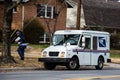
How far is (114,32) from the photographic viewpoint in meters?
64.0

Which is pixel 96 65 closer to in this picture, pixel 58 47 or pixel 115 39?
pixel 58 47

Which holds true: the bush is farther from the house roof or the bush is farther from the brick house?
the house roof

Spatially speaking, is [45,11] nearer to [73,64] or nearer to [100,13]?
[100,13]

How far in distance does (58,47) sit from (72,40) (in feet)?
3.57

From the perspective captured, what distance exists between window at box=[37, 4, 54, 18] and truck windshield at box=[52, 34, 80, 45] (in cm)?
2710

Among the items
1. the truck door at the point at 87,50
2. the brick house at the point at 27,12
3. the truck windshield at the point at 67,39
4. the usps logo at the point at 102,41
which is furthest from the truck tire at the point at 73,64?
the brick house at the point at 27,12

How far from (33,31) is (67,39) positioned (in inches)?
975

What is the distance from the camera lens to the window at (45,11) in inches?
2132

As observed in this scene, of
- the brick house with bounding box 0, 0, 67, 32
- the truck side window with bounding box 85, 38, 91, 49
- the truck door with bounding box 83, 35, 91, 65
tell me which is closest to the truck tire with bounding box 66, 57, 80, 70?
the truck door with bounding box 83, 35, 91, 65

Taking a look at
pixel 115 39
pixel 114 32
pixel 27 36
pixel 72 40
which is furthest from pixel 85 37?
pixel 114 32

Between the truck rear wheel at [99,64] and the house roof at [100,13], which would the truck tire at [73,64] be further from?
the house roof at [100,13]

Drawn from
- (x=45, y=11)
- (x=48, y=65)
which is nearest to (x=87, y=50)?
(x=48, y=65)

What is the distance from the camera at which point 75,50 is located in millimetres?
25938

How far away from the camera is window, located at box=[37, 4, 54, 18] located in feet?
178
